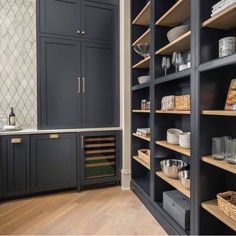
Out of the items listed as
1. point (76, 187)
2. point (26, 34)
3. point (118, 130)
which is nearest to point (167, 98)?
point (118, 130)

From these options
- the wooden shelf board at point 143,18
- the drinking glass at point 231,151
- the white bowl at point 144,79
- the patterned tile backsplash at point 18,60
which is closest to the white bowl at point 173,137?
the drinking glass at point 231,151

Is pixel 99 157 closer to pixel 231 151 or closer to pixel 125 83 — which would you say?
pixel 125 83

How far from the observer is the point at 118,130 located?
2932mm

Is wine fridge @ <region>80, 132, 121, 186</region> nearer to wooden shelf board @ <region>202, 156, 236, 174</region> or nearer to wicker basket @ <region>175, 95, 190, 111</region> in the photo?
wicker basket @ <region>175, 95, 190, 111</region>

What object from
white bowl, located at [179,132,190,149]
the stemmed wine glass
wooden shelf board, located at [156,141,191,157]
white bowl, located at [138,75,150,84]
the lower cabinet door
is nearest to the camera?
wooden shelf board, located at [156,141,191,157]

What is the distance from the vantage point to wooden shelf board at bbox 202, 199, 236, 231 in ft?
4.12

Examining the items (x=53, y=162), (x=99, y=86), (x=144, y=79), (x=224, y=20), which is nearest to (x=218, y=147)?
(x=224, y=20)

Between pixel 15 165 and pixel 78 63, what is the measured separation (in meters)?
1.48

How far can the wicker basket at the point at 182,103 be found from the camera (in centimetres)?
172

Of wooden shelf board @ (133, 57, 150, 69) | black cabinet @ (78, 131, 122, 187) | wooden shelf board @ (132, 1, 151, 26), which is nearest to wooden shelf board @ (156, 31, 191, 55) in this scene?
wooden shelf board @ (133, 57, 150, 69)

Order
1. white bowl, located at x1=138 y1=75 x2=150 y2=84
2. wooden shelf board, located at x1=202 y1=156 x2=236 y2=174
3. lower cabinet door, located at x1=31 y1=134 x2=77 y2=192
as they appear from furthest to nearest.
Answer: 1. lower cabinet door, located at x1=31 y1=134 x2=77 y2=192
2. white bowl, located at x1=138 y1=75 x2=150 y2=84
3. wooden shelf board, located at x1=202 y1=156 x2=236 y2=174

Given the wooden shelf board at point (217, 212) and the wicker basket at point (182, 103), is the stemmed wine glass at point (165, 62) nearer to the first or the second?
the wicker basket at point (182, 103)

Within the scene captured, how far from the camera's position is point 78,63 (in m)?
2.80

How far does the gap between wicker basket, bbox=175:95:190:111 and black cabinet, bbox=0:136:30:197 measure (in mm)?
1788
